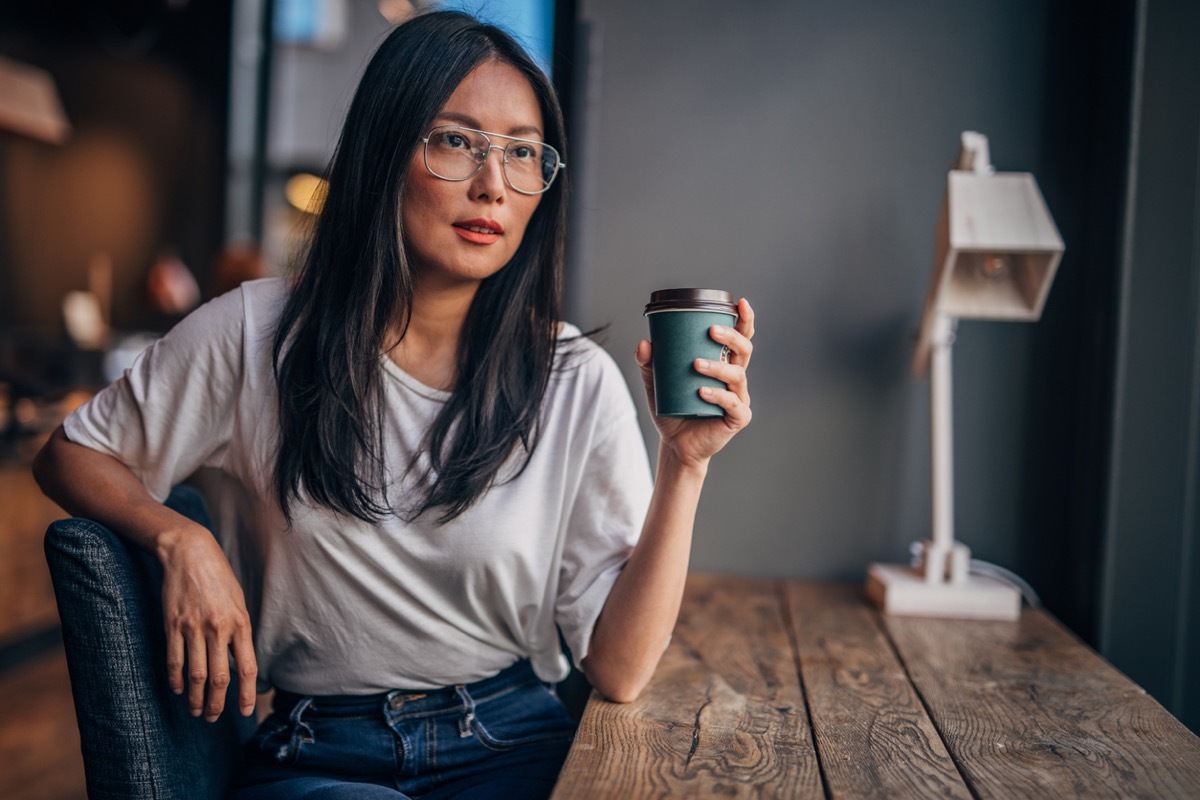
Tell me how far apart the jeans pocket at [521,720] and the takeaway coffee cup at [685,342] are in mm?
506

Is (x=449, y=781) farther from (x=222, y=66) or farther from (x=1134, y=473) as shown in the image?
(x=222, y=66)

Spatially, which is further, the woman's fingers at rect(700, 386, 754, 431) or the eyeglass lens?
the eyeglass lens

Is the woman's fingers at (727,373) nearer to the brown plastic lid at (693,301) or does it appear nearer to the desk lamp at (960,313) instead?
the brown plastic lid at (693,301)

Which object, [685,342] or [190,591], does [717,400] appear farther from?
[190,591]

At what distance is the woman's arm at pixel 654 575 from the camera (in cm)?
108

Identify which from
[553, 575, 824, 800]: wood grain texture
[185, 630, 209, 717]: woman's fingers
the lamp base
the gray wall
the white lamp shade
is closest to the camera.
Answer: [553, 575, 824, 800]: wood grain texture

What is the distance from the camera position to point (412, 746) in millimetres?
1137

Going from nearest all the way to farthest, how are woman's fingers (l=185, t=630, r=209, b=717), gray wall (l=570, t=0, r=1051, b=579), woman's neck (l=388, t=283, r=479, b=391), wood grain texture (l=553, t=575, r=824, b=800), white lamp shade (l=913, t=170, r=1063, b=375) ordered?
wood grain texture (l=553, t=575, r=824, b=800) < woman's fingers (l=185, t=630, r=209, b=717) < woman's neck (l=388, t=283, r=479, b=391) < white lamp shade (l=913, t=170, r=1063, b=375) < gray wall (l=570, t=0, r=1051, b=579)

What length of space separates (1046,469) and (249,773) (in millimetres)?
1429

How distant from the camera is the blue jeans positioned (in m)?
1.13

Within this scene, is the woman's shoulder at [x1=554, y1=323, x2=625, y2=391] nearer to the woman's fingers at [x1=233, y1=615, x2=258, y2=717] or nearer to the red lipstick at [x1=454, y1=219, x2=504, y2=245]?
the red lipstick at [x1=454, y1=219, x2=504, y2=245]

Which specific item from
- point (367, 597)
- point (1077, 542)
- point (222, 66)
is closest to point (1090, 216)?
point (1077, 542)

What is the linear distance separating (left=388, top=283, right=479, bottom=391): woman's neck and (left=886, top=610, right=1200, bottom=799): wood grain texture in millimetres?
772

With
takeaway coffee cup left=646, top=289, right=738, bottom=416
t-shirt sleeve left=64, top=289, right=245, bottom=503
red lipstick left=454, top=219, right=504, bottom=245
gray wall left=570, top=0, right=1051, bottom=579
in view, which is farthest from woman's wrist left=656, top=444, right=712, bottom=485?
gray wall left=570, top=0, right=1051, bottom=579
